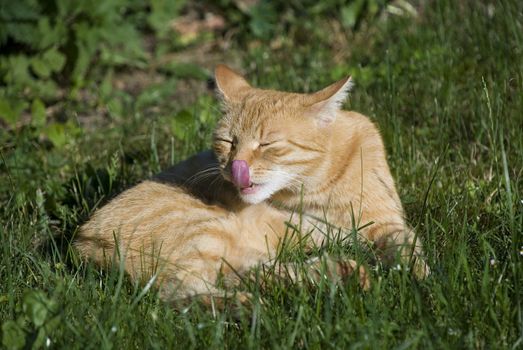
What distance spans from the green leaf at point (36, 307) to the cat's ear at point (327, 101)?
4.75ft

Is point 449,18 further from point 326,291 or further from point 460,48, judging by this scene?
point 326,291

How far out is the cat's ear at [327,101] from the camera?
11.1ft

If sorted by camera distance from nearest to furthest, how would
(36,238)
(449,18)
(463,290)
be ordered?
(463,290), (36,238), (449,18)

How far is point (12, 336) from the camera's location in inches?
99.3

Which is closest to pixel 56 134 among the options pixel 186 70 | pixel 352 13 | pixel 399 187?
pixel 186 70

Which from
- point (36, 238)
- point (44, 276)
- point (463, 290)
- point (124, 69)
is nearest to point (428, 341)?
point (463, 290)

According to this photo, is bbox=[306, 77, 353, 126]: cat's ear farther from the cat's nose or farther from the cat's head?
the cat's nose

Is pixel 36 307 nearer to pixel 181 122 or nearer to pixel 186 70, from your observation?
pixel 181 122

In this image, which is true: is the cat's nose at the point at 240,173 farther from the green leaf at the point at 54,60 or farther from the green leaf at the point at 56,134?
the green leaf at the point at 54,60

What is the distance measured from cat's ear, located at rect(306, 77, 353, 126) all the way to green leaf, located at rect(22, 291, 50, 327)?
1.45m

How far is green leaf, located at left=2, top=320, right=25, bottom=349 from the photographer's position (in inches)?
98.7

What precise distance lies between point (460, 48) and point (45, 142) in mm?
2735

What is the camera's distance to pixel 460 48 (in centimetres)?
499

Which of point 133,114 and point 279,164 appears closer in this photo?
point 279,164
